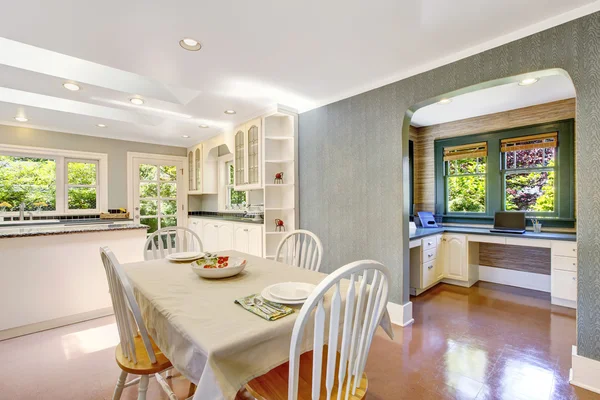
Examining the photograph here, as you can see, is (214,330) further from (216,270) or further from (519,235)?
(519,235)

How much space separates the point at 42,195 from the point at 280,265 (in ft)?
14.5

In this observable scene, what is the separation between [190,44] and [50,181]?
3839 millimetres

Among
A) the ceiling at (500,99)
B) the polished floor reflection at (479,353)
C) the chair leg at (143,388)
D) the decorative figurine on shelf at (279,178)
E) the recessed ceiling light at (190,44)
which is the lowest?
the polished floor reflection at (479,353)

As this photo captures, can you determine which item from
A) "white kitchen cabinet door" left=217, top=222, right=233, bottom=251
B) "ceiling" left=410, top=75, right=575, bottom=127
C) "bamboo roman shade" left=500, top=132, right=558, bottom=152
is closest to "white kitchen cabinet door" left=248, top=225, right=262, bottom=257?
"white kitchen cabinet door" left=217, top=222, right=233, bottom=251

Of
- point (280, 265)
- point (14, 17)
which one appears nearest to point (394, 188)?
point (280, 265)

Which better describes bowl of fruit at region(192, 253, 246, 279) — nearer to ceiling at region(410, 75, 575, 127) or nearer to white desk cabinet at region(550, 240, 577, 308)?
ceiling at region(410, 75, 575, 127)

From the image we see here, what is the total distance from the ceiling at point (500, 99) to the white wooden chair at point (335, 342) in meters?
2.97

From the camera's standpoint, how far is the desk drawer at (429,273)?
3484 millimetres

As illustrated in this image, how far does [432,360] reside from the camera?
210 centimetres

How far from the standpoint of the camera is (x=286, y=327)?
1052mm

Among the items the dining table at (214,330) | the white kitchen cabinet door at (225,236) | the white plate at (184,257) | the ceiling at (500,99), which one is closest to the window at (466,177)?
the ceiling at (500,99)

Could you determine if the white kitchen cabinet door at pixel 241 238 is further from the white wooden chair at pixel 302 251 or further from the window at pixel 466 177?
the window at pixel 466 177

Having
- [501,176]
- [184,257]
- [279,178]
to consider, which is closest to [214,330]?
[184,257]

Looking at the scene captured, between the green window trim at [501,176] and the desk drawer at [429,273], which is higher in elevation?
the green window trim at [501,176]
